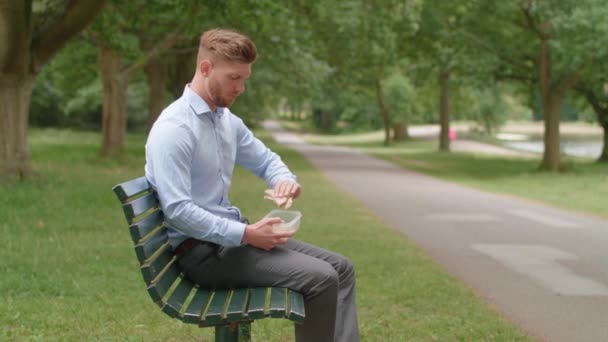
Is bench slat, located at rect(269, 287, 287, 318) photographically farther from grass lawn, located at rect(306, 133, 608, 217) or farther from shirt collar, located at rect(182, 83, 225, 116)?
grass lawn, located at rect(306, 133, 608, 217)

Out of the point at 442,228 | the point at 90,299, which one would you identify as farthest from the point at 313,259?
the point at 442,228

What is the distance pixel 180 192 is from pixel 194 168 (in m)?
0.22

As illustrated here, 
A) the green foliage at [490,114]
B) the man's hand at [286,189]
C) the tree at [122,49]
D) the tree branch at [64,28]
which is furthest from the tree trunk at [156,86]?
the green foliage at [490,114]

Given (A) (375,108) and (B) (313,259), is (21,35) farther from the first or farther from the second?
(A) (375,108)

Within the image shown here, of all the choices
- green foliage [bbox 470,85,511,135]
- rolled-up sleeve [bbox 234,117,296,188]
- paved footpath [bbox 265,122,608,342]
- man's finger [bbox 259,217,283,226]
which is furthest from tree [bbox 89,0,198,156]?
green foliage [bbox 470,85,511,135]

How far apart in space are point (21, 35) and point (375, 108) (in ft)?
166

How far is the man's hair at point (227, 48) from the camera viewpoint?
3.33 meters

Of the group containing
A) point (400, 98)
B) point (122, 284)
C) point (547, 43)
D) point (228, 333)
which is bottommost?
point (122, 284)

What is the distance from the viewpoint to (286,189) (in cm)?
378

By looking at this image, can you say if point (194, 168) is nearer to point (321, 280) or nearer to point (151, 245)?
point (151, 245)

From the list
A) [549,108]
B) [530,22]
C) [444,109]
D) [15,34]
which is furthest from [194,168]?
[444,109]

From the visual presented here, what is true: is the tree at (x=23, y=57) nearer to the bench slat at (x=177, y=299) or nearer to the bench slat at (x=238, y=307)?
the bench slat at (x=177, y=299)

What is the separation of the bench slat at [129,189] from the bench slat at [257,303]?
0.71m

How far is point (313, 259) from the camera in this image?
349 cm
